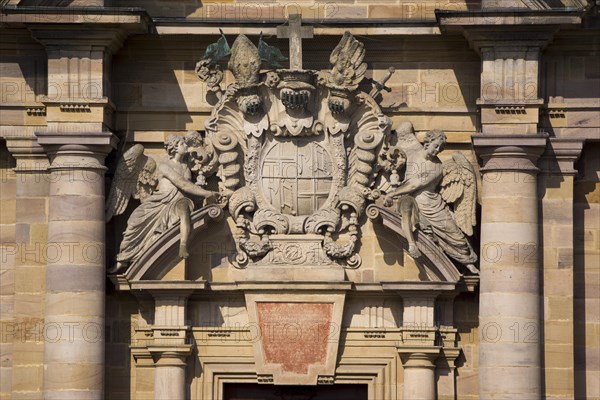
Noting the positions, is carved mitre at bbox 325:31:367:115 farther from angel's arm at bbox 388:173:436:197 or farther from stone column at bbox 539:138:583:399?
stone column at bbox 539:138:583:399

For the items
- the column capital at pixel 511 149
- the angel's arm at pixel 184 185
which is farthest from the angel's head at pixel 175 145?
the column capital at pixel 511 149

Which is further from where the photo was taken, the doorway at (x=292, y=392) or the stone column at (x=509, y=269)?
the doorway at (x=292, y=392)

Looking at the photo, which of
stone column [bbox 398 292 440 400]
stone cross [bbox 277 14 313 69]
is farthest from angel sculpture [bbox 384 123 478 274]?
stone cross [bbox 277 14 313 69]

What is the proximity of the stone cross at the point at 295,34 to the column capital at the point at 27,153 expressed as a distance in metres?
2.78

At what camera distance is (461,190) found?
22.4 metres

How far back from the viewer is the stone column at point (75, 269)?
22.0 meters

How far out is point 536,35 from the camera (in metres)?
22.1

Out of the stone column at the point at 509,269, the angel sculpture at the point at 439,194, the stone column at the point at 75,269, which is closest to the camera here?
the stone column at the point at 509,269

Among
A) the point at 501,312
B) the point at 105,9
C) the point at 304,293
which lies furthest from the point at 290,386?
the point at 105,9

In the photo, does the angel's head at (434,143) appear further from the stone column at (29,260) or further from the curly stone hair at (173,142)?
the stone column at (29,260)

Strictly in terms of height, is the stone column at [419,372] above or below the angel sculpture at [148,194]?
below

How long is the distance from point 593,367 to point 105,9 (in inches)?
246

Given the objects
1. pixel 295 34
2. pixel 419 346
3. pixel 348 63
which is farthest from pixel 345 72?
pixel 419 346

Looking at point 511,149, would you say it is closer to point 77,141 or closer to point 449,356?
Result: point 449,356
